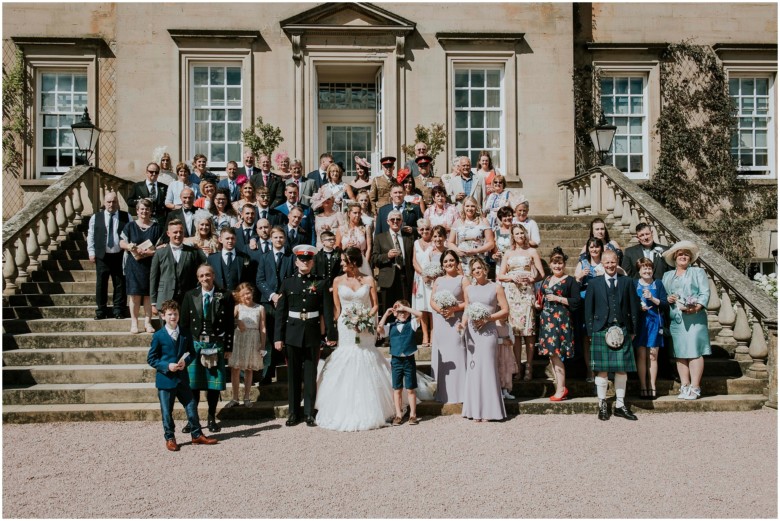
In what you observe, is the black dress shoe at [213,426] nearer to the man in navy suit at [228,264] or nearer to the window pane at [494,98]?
the man in navy suit at [228,264]

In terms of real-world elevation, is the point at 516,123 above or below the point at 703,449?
above

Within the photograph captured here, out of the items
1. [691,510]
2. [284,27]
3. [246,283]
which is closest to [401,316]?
[246,283]

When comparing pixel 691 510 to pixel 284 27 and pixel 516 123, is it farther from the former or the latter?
pixel 284 27

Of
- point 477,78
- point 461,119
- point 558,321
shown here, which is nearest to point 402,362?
point 558,321

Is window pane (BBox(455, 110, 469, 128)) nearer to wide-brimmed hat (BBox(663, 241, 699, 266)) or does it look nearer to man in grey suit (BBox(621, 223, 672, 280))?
man in grey suit (BBox(621, 223, 672, 280))

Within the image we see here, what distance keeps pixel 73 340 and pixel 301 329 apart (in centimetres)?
328

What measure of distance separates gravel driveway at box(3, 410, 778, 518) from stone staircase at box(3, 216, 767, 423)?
266 millimetres

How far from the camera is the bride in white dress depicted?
721cm

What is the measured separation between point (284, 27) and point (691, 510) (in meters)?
12.7

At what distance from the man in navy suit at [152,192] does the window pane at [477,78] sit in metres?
7.58

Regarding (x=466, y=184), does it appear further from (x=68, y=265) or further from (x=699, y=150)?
(x=699, y=150)

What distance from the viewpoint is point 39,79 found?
51.1ft

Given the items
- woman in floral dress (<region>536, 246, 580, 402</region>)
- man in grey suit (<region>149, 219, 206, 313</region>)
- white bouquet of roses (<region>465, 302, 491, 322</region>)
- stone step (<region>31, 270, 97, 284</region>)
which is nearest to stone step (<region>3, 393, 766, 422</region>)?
woman in floral dress (<region>536, 246, 580, 402</region>)

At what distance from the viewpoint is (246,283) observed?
7711mm
